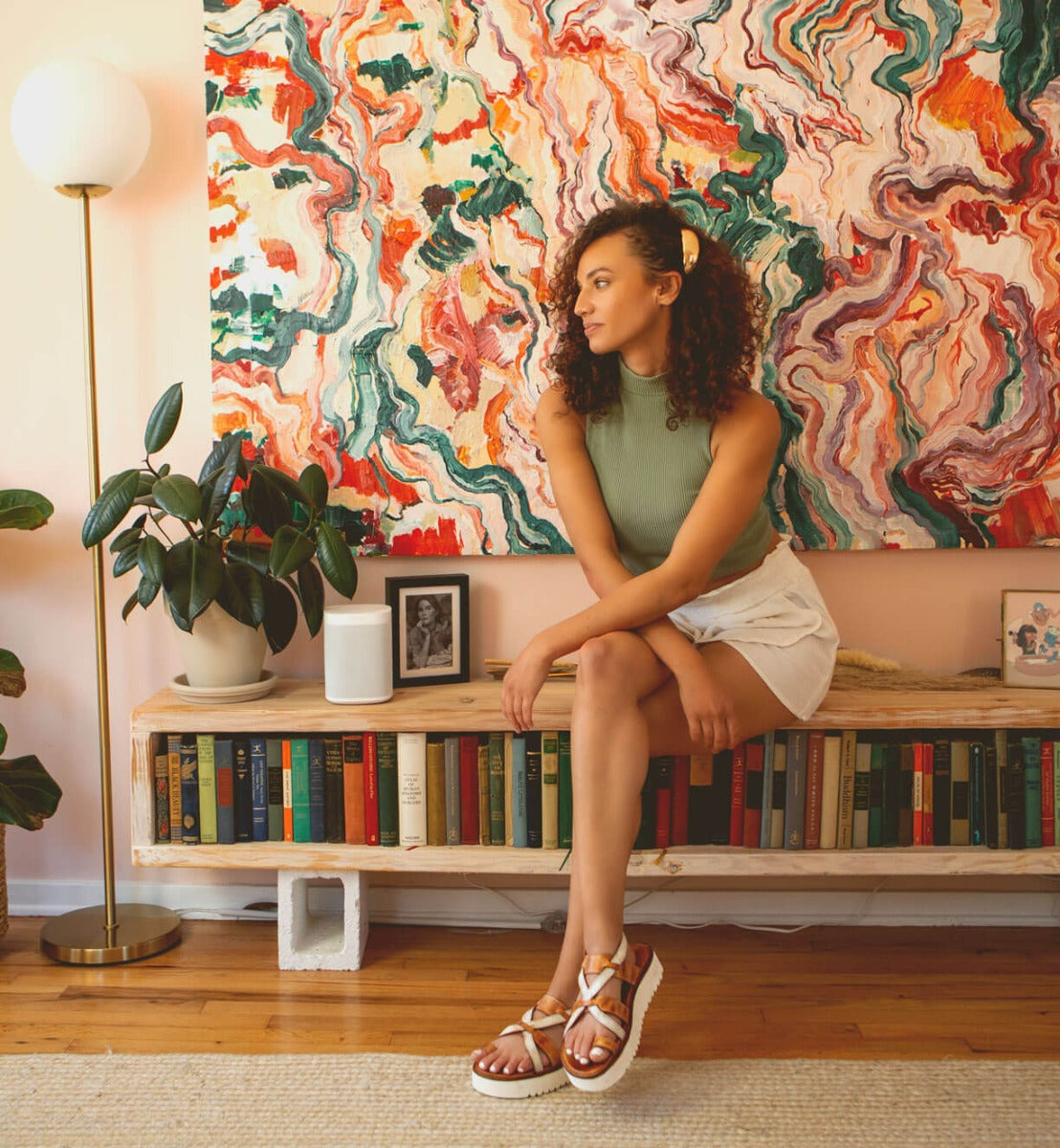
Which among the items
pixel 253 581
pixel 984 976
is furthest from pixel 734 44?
pixel 984 976

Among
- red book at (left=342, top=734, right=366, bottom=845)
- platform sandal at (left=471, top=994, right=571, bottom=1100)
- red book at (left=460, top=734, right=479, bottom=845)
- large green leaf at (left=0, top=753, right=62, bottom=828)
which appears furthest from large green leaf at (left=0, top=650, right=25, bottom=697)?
platform sandal at (left=471, top=994, right=571, bottom=1100)

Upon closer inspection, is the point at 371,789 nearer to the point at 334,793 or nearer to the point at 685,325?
the point at 334,793

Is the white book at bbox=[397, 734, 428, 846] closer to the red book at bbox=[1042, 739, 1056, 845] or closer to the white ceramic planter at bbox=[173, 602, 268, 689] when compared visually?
the white ceramic planter at bbox=[173, 602, 268, 689]

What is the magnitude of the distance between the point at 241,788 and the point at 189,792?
0.10 meters

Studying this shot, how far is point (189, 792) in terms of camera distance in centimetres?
206

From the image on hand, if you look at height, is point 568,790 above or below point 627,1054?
above

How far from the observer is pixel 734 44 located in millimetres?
2162

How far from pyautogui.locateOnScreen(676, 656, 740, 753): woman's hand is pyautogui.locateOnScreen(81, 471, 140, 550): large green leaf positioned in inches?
42.0

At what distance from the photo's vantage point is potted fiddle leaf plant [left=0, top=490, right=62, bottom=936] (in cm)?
209

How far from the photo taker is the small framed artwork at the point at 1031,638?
2129mm

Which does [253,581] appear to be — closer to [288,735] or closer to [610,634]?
[288,735]

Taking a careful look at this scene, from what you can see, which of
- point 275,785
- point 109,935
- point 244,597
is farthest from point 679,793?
point 109,935

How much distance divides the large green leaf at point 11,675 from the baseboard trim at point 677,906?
56 centimetres

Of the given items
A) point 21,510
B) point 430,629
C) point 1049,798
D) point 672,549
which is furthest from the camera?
point 430,629
